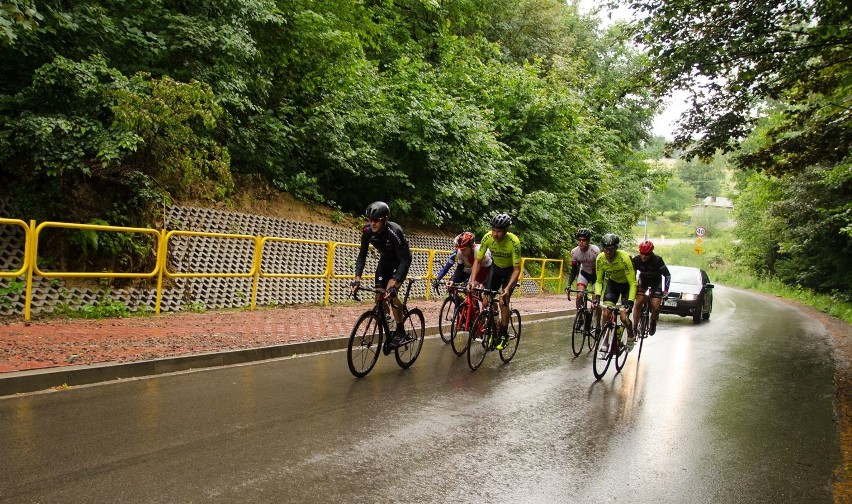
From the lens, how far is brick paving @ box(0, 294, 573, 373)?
711cm

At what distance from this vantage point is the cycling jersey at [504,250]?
31.0 feet

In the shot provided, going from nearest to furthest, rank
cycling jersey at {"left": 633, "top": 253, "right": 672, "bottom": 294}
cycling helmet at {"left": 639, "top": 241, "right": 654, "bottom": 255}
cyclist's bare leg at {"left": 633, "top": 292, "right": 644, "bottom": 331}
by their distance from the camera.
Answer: cyclist's bare leg at {"left": 633, "top": 292, "right": 644, "bottom": 331}, cycling helmet at {"left": 639, "top": 241, "right": 654, "bottom": 255}, cycling jersey at {"left": 633, "top": 253, "right": 672, "bottom": 294}

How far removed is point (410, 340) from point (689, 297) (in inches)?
517

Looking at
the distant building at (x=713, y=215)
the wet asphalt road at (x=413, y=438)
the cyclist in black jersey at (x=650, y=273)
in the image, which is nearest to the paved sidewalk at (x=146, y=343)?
the wet asphalt road at (x=413, y=438)

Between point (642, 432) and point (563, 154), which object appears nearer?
point (642, 432)

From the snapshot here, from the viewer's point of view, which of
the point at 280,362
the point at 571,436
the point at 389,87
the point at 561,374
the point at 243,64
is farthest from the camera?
the point at 389,87

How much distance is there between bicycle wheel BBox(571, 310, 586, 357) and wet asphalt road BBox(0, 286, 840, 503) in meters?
1.87

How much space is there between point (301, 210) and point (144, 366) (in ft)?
34.1

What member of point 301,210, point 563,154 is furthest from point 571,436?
point 563,154

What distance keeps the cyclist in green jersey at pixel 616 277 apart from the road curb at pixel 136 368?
4.30 meters

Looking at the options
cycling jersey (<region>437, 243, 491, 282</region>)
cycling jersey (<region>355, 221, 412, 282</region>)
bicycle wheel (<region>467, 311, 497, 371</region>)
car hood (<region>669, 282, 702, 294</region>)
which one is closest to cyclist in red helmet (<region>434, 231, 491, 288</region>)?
cycling jersey (<region>437, 243, 491, 282</region>)

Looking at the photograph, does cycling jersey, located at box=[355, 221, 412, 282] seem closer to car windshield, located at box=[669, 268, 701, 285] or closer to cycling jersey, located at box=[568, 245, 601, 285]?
cycling jersey, located at box=[568, 245, 601, 285]

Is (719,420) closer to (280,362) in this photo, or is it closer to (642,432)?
(642,432)

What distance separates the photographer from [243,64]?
555 inches
